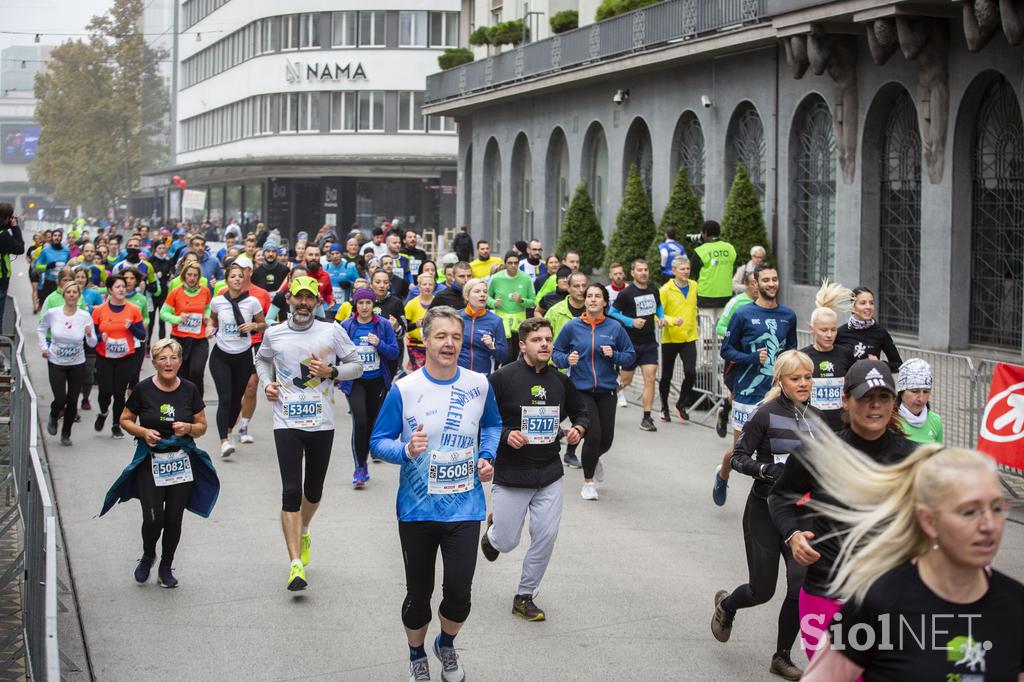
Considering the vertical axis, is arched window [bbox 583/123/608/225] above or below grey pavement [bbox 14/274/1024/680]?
above

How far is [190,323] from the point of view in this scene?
15742 millimetres

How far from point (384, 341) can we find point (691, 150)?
19.8 meters

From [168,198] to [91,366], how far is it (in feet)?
244

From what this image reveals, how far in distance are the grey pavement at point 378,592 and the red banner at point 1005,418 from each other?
0.71 meters

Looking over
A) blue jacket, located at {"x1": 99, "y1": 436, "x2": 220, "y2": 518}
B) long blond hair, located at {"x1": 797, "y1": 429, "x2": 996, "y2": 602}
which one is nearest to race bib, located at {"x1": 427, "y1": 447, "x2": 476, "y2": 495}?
blue jacket, located at {"x1": 99, "y1": 436, "x2": 220, "y2": 518}

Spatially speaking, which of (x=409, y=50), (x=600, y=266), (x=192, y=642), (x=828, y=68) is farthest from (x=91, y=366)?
(x=409, y=50)

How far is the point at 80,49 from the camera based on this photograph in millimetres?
105750

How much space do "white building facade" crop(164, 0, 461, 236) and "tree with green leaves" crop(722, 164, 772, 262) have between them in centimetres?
3611

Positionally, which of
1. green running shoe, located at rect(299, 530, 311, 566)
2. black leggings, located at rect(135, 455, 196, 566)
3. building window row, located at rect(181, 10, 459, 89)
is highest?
building window row, located at rect(181, 10, 459, 89)

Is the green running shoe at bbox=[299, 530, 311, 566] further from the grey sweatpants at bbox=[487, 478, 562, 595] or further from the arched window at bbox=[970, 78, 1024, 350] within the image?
the arched window at bbox=[970, 78, 1024, 350]

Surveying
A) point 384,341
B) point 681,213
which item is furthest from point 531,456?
point 681,213

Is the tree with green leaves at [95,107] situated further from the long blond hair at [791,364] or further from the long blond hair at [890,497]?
the long blond hair at [890,497]

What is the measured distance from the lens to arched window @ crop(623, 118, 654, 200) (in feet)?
113

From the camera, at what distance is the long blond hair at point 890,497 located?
4.01 m
